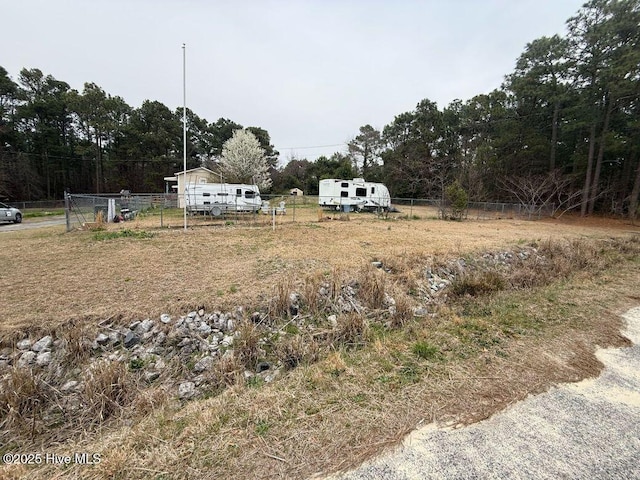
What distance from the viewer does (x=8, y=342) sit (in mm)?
3582

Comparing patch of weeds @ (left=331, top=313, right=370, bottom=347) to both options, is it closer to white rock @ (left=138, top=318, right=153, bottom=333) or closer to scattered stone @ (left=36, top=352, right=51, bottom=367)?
white rock @ (left=138, top=318, right=153, bottom=333)

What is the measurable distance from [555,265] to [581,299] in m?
2.36

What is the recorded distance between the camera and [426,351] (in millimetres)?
3100

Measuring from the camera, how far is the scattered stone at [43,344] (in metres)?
3.57

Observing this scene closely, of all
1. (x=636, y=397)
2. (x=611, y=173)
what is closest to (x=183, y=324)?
(x=636, y=397)

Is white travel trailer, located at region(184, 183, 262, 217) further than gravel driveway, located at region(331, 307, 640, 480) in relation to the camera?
Yes

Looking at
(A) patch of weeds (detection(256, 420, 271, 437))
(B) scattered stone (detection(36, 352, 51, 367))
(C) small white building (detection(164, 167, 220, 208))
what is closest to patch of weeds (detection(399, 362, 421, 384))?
(A) patch of weeds (detection(256, 420, 271, 437))

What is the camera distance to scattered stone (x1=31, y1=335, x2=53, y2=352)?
3.57 meters

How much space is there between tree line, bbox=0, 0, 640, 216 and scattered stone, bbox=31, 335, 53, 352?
20465mm

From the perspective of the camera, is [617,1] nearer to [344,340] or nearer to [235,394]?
[344,340]

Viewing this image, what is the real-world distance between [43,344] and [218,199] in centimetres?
1544

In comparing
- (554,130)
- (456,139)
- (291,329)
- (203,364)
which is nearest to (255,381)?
(203,364)

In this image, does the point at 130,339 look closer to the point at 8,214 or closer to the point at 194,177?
the point at 8,214

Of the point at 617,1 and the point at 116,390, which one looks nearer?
the point at 116,390
